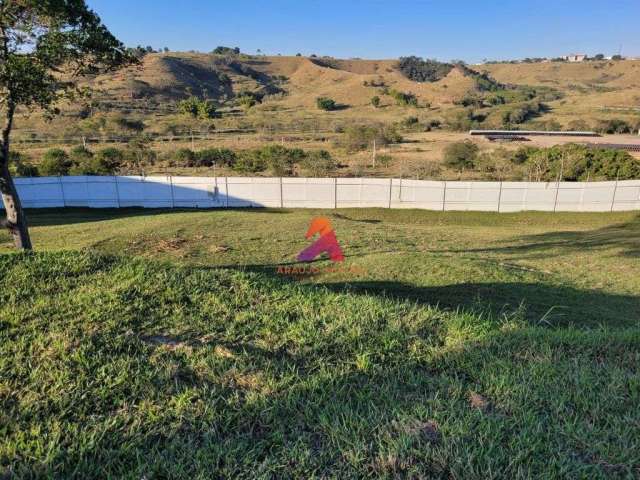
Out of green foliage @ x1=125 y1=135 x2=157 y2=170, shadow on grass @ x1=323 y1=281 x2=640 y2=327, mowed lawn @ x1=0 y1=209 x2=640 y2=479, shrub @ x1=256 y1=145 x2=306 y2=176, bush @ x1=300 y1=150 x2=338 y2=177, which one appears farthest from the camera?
green foliage @ x1=125 y1=135 x2=157 y2=170

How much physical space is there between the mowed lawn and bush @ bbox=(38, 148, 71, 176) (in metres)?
24.0

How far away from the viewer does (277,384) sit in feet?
7.13

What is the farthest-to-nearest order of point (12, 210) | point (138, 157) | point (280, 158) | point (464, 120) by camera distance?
point (464, 120) < point (138, 157) < point (280, 158) < point (12, 210)

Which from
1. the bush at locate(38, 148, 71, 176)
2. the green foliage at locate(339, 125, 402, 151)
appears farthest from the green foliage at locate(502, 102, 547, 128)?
the bush at locate(38, 148, 71, 176)

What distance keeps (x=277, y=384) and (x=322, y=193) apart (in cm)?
1769

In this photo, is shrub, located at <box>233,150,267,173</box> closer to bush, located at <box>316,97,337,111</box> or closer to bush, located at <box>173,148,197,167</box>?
bush, located at <box>173,148,197,167</box>

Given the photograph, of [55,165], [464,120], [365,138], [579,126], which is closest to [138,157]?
[55,165]

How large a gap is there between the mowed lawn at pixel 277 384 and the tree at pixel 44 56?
3.73m

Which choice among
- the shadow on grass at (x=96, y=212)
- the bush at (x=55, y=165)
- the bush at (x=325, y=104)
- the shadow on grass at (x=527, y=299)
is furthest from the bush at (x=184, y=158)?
the bush at (x=325, y=104)

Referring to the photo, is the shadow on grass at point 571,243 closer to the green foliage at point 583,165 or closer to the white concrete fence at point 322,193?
the white concrete fence at point 322,193

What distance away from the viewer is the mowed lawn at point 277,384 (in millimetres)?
1676

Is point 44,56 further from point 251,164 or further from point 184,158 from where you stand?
point 184,158

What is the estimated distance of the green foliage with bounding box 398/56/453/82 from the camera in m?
98.7

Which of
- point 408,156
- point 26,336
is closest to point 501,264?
point 26,336
